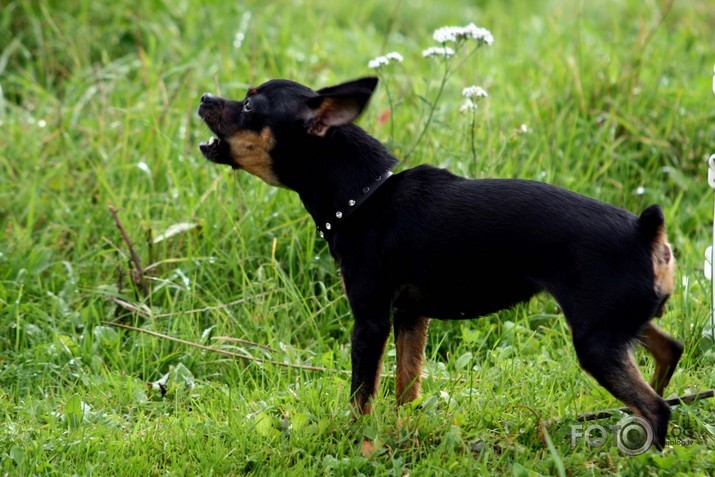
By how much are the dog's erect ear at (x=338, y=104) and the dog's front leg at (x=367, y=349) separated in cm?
66

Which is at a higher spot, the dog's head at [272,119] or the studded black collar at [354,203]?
the dog's head at [272,119]

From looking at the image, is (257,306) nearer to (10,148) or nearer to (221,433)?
(221,433)

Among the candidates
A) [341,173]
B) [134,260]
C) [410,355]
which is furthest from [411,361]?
[134,260]

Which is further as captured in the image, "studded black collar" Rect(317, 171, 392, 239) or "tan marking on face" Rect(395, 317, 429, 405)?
"tan marking on face" Rect(395, 317, 429, 405)

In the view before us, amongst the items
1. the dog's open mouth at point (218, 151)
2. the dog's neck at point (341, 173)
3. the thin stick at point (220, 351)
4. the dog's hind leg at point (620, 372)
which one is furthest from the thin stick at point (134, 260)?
the dog's hind leg at point (620, 372)

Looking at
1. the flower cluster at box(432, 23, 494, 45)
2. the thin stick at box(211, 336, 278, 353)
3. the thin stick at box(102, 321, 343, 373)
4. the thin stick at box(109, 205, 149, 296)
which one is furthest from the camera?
the thin stick at box(109, 205, 149, 296)

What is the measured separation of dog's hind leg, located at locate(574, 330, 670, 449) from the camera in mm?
3152

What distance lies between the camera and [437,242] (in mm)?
3414

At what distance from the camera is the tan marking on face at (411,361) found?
3768 mm

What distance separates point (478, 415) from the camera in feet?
12.1

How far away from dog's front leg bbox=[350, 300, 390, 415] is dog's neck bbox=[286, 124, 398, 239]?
337 mm
